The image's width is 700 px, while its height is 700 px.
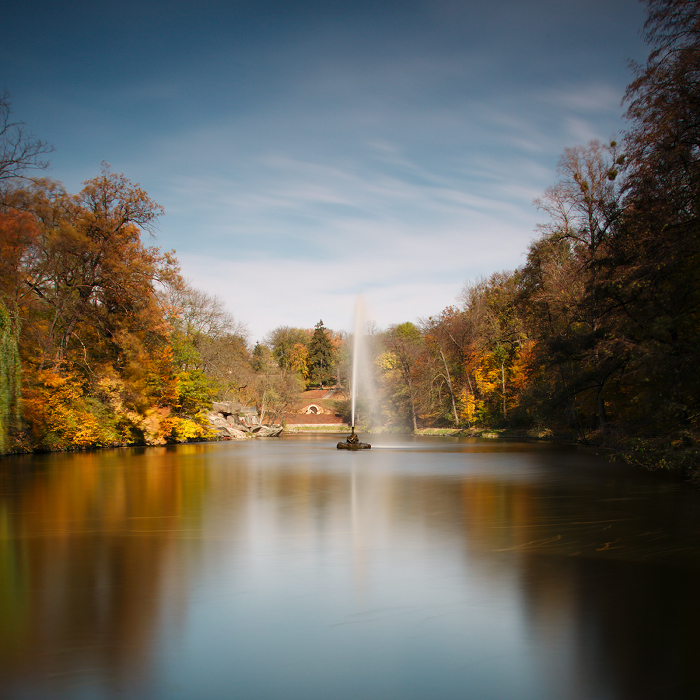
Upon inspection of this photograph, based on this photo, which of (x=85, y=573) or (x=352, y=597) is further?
(x=85, y=573)

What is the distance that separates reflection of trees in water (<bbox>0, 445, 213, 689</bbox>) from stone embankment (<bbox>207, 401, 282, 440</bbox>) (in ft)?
98.3

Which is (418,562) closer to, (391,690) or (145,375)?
(391,690)

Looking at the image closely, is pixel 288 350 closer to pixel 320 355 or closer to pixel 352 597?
pixel 320 355

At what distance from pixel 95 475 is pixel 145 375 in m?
14.6

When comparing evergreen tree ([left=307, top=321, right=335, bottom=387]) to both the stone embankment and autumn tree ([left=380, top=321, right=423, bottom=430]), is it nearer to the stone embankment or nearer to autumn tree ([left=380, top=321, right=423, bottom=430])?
autumn tree ([left=380, top=321, right=423, bottom=430])

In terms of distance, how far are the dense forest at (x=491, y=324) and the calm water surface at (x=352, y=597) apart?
6218 millimetres

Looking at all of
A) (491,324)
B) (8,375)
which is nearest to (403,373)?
(491,324)

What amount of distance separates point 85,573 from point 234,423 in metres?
42.7

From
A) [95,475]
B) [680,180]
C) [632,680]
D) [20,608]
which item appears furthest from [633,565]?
[95,475]

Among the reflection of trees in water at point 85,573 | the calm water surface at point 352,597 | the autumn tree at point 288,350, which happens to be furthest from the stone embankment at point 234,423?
the autumn tree at point 288,350

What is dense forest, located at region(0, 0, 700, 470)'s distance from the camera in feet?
48.7

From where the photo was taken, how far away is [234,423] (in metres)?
49.2

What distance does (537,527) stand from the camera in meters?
10.1

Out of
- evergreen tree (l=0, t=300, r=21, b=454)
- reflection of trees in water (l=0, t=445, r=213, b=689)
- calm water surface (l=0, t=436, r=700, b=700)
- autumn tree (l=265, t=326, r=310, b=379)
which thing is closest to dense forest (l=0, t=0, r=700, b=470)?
evergreen tree (l=0, t=300, r=21, b=454)
